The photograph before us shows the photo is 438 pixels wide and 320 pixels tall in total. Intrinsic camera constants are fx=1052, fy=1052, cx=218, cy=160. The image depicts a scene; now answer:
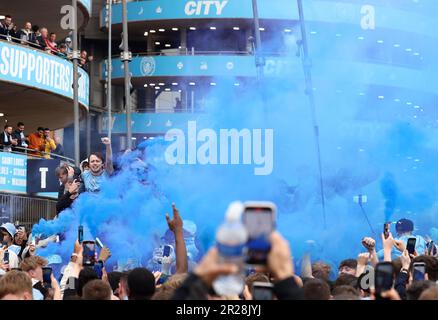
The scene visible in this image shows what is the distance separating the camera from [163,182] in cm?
1623

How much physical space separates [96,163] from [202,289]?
10.6m

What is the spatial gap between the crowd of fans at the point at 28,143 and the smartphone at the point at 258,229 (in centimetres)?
2305

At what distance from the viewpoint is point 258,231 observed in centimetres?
372

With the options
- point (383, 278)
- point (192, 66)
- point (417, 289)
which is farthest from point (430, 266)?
point (192, 66)

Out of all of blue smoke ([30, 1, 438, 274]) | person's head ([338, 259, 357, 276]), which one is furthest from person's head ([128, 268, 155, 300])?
blue smoke ([30, 1, 438, 274])

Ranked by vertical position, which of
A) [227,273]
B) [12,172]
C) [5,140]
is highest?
[5,140]

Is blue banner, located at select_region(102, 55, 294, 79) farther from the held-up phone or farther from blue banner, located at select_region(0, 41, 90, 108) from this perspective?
the held-up phone

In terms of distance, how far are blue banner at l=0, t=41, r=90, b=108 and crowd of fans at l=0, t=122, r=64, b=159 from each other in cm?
130

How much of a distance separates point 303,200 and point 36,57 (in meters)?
13.4

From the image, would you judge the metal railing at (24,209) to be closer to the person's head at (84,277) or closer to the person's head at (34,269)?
the person's head at (34,269)

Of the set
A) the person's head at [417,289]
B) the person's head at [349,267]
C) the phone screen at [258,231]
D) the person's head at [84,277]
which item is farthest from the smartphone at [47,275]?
the phone screen at [258,231]

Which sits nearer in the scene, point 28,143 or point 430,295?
point 430,295

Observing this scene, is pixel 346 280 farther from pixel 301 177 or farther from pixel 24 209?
pixel 24 209
